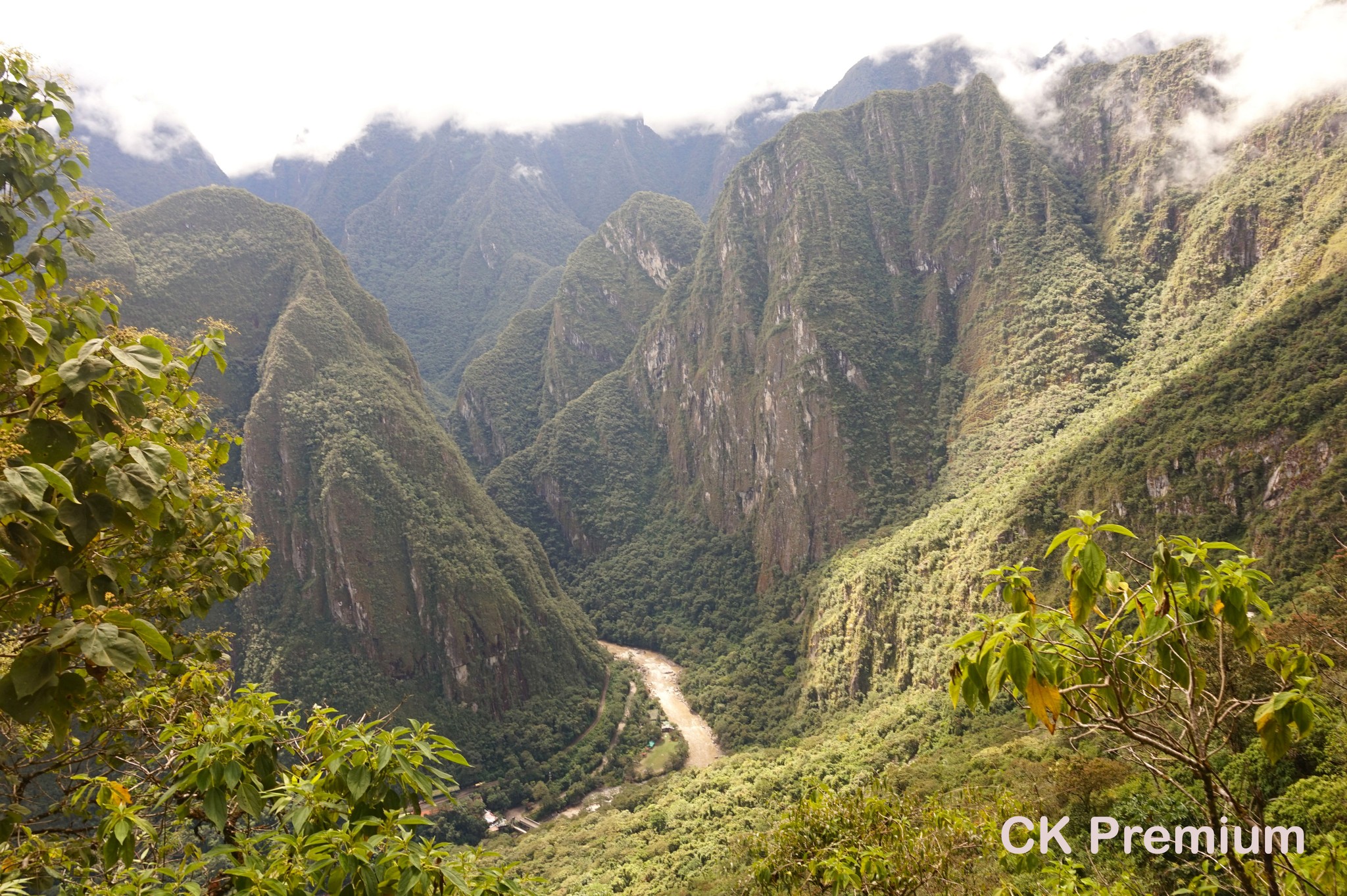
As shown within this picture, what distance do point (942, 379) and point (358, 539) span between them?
75.5 m

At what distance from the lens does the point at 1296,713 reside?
320 cm

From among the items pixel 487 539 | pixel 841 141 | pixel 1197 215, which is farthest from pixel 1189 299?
pixel 487 539

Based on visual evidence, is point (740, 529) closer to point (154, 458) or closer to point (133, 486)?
point (154, 458)

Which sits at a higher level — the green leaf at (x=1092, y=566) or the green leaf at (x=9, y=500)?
the green leaf at (x=9, y=500)

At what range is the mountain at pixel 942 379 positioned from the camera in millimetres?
41062

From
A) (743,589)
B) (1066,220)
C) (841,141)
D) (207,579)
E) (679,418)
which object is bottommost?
(743,589)

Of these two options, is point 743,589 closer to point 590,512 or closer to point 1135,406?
point 590,512

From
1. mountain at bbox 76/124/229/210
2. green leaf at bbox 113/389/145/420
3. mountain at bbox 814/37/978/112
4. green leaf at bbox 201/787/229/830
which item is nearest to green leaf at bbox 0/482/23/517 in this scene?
green leaf at bbox 113/389/145/420

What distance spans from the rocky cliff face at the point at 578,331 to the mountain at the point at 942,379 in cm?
1104

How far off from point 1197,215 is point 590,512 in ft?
296

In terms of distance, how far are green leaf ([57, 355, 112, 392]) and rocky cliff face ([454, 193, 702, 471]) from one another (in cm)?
13660

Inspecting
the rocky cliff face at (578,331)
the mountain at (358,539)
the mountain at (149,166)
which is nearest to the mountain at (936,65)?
the rocky cliff face at (578,331)

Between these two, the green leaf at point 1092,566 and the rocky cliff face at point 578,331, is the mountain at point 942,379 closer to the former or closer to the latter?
the rocky cliff face at point 578,331

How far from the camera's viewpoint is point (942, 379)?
88250mm
